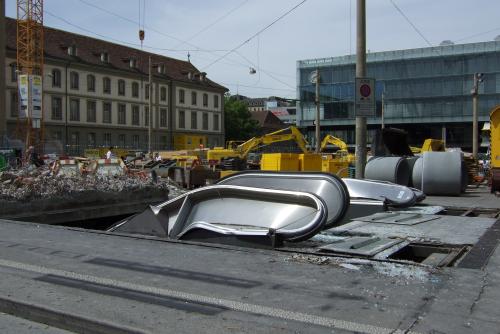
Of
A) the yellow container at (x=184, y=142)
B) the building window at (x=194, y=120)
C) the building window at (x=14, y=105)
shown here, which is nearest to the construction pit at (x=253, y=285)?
the building window at (x=14, y=105)

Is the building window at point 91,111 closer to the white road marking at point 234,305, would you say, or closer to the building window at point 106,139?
the building window at point 106,139

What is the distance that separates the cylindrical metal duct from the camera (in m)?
19.6

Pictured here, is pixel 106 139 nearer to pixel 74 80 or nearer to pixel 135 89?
pixel 74 80

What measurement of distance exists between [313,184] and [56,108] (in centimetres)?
6334

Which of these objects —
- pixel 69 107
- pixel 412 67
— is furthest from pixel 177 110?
pixel 412 67

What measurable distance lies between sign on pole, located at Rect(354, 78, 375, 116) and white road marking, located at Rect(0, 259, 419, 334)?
34.3 ft

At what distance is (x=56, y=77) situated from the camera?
6869 centimetres

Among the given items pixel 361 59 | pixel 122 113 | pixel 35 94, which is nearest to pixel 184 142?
pixel 122 113

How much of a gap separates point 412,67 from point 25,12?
52.2m

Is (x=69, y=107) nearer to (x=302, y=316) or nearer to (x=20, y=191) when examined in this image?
(x=20, y=191)

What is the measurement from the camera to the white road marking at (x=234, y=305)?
4.56 metres

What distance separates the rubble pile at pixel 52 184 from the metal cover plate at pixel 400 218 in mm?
7315

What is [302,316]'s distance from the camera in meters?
4.89

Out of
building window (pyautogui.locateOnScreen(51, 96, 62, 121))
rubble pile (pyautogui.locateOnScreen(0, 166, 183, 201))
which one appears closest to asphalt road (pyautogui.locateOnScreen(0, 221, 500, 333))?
rubble pile (pyautogui.locateOnScreen(0, 166, 183, 201))
